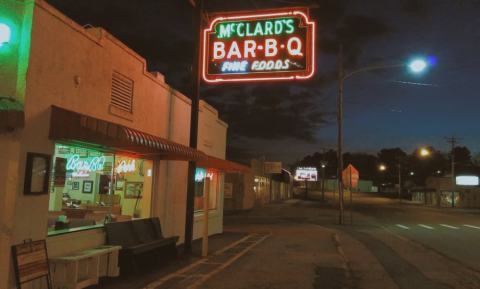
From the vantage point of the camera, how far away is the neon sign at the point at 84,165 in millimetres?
10516

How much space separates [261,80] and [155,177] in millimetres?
3860

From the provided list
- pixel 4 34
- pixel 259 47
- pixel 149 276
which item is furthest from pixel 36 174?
pixel 259 47

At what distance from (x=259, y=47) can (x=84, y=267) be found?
7.04 metres

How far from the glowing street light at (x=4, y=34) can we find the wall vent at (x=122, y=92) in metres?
3.16

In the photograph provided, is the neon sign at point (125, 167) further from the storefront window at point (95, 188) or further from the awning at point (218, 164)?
the awning at point (218, 164)

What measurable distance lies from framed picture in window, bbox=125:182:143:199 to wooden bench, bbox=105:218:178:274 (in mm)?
901

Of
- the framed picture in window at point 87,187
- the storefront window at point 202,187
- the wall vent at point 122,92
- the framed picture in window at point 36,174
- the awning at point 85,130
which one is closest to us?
the framed picture in window at point 36,174

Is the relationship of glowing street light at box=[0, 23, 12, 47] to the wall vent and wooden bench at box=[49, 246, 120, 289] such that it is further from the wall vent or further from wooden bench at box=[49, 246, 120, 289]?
wooden bench at box=[49, 246, 120, 289]

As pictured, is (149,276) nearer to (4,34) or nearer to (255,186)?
(4,34)

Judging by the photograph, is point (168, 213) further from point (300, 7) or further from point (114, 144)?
point (300, 7)

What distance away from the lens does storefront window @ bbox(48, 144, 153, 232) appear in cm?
955

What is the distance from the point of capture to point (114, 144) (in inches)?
359

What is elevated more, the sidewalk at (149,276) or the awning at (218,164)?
the awning at (218,164)

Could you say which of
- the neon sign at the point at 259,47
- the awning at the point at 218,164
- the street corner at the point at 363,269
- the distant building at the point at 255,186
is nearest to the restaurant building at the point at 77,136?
the awning at the point at 218,164
